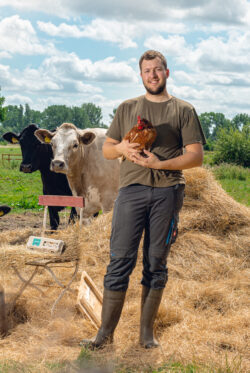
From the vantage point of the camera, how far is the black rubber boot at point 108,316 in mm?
3285

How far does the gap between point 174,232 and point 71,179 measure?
3.16 m

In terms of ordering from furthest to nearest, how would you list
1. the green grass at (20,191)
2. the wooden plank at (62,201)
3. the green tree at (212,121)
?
the green tree at (212,121), the green grass at (20,191), the wooden plank at (62,201)

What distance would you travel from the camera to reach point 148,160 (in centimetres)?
305

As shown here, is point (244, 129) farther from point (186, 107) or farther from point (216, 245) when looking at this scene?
point (186, 107)

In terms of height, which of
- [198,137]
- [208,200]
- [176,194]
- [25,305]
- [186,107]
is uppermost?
[186,107]

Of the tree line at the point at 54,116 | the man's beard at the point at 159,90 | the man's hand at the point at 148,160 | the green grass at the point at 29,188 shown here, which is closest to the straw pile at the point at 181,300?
the man's hand at the point at 148,160

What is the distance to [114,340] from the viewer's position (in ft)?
11.6

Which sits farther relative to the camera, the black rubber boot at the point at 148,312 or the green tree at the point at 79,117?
the green tree at the point at 79,117

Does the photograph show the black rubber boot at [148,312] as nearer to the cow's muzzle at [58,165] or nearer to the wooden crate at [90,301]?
the wooden crate at [90,301]

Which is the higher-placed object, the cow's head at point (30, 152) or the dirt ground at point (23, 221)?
the cow's head at point (30, 152)

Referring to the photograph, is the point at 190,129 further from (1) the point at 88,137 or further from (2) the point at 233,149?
(2) the point at 233,149

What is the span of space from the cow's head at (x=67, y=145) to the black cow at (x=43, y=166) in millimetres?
1304

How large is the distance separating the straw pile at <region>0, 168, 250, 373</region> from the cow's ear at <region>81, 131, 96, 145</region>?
1.00 m

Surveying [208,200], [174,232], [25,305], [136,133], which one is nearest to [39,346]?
[25,305]
